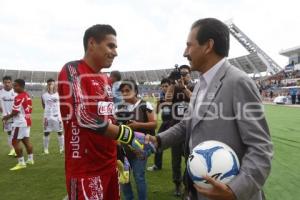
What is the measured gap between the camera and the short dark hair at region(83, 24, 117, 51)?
11.2 feet

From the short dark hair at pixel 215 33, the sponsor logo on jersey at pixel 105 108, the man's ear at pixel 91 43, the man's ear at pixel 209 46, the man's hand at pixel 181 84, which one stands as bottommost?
the sponsor logo on jersey at pixel 105 108

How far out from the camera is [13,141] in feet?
29.7

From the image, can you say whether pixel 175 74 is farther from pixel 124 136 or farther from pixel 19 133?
pixel 19 133

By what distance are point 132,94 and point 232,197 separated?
345 centimetres

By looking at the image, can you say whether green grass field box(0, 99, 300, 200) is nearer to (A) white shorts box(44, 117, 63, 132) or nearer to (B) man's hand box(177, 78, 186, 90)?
(A) white shorts box(44, 117, 63, 132)

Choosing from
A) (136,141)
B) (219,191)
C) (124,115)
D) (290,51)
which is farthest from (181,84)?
(290,51)

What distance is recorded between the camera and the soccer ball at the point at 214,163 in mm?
2250

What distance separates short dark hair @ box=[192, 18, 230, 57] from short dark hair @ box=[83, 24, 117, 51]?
116 centimetres

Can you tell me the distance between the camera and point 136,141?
10.3 feet

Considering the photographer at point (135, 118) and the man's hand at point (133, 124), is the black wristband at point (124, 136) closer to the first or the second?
the man's hand at point (133, 124)

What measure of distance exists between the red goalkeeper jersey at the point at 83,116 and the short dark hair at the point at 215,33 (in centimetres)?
118

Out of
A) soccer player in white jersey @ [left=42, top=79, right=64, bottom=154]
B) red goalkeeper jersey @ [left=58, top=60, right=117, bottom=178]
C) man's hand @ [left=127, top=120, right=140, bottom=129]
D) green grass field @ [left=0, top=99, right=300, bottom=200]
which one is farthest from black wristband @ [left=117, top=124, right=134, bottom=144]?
soccer player in white jersey @ [left=42, top=79, right=64, bottom=154]

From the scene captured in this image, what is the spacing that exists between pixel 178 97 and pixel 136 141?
130 inches

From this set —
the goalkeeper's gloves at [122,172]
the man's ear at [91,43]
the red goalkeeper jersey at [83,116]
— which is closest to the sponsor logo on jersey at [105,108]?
the red goalkeeper jersey at [83,116]
